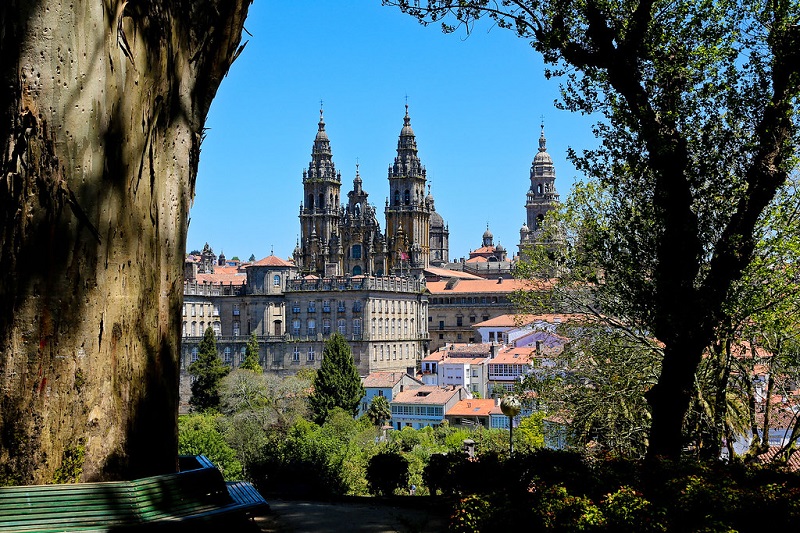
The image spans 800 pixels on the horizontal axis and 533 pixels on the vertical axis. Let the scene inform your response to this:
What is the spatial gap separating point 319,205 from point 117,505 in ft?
257

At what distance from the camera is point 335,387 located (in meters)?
42.7

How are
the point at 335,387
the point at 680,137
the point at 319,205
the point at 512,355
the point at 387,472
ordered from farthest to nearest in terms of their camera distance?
the point at 319,205 → the point at 512,355 → the point at 335,387 → the point at 387,472 → the point at 680,137

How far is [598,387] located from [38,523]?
9.32 m

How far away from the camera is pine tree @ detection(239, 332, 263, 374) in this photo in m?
53.5

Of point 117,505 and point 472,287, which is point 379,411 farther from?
point 117,505

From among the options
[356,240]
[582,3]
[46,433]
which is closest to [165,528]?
[46,433]

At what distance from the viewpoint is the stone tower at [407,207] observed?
3071 inches

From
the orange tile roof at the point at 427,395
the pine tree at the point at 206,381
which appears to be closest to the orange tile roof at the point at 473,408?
the orange tile roof at the point at 427,395

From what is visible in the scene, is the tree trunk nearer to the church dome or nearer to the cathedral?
the cathedral

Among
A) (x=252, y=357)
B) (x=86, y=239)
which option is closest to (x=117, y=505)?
(x=86, y=239)

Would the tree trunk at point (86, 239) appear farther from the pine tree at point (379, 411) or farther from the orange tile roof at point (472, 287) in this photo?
the orange tile roof at point (472, 287)

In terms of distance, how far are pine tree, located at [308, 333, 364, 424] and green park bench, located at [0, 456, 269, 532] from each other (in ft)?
121

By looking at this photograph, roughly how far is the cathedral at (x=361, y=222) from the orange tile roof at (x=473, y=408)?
94.7ft

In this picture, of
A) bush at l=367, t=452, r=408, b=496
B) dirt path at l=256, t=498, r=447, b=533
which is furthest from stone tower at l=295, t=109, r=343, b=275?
dirt path at l=256, t=498, r=447, b=533
